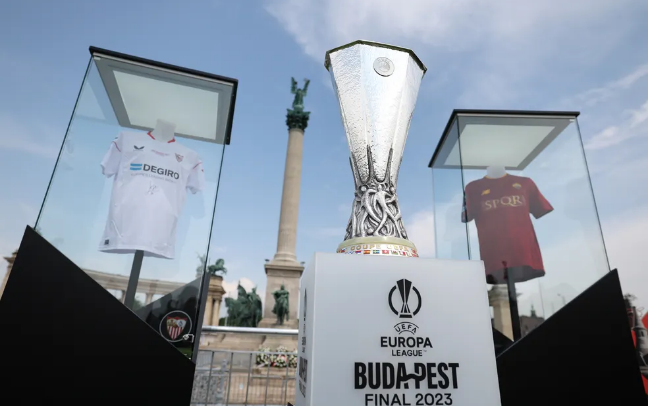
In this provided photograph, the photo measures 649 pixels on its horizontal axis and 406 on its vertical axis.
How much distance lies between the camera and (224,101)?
9.27 feet

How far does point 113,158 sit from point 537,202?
3641 mm

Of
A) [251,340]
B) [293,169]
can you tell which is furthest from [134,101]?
[293,169]

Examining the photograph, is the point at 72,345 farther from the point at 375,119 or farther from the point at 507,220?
the point at 507,220

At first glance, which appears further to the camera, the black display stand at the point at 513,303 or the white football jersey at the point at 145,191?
the black display stand at the point at 513,303

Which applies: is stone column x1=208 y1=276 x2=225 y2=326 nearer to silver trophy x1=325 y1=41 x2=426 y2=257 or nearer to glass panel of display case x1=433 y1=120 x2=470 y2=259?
glass panel of display case x1=433 y1=120 x2=470 y2=259

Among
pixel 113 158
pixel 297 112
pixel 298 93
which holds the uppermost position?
pixel 298 93

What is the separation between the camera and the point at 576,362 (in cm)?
194

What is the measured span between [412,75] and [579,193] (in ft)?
5.98

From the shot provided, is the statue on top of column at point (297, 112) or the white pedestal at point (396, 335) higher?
the statue on top of column at point (297, 112)

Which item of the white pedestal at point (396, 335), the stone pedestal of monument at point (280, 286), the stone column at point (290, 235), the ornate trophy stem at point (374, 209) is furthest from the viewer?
the stone column at point (290, 235)

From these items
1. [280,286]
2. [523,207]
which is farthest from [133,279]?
[280,286]

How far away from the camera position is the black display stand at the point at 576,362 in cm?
187

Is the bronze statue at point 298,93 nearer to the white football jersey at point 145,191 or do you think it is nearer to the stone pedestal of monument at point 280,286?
the stone pedestal of monument at point 280,286

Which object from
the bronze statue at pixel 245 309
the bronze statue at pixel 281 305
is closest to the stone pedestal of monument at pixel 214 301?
the bronze statue at pixel 245 309
